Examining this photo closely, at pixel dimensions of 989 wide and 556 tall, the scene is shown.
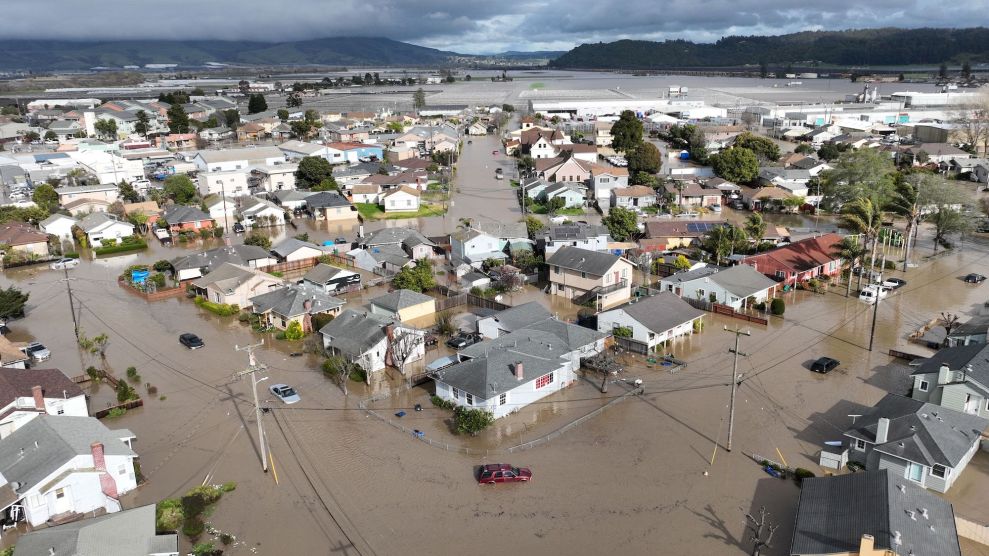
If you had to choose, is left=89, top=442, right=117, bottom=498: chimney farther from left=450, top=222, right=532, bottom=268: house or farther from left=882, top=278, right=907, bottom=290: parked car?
left=882, top=278, right=907, bottom=290: parked car

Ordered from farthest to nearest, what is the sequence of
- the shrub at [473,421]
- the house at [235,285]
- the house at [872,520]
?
the house at [235,285] → the shrub at [473,421] → the house at [872,520]

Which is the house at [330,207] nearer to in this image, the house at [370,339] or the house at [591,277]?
the house at [591,277]

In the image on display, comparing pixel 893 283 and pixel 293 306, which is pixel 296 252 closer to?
pixel 293 306

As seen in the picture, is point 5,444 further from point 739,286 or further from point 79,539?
point 739,286

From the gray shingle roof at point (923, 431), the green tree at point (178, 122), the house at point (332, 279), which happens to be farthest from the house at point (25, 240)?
the green tree at point (178, 122)

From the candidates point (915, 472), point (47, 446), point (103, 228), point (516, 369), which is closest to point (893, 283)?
point (915, 472)

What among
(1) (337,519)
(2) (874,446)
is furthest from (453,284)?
(2) (874,446)

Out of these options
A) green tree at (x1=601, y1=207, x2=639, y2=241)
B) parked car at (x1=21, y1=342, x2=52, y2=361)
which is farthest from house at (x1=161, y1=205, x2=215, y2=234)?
green tree at (x1=601, y1=207, x2=639, y2=241)
